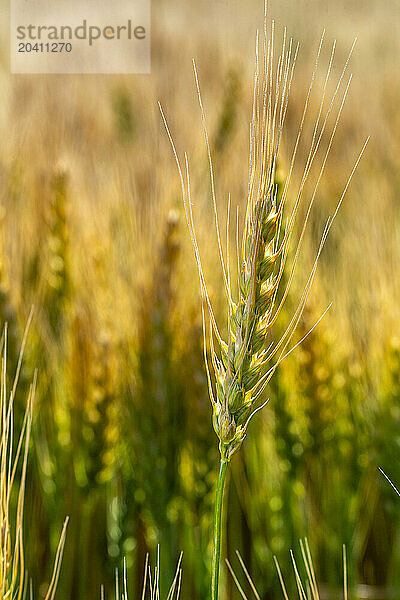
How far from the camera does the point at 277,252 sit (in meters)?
0.25

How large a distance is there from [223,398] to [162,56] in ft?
5.28

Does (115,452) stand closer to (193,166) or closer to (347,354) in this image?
(347,354)
